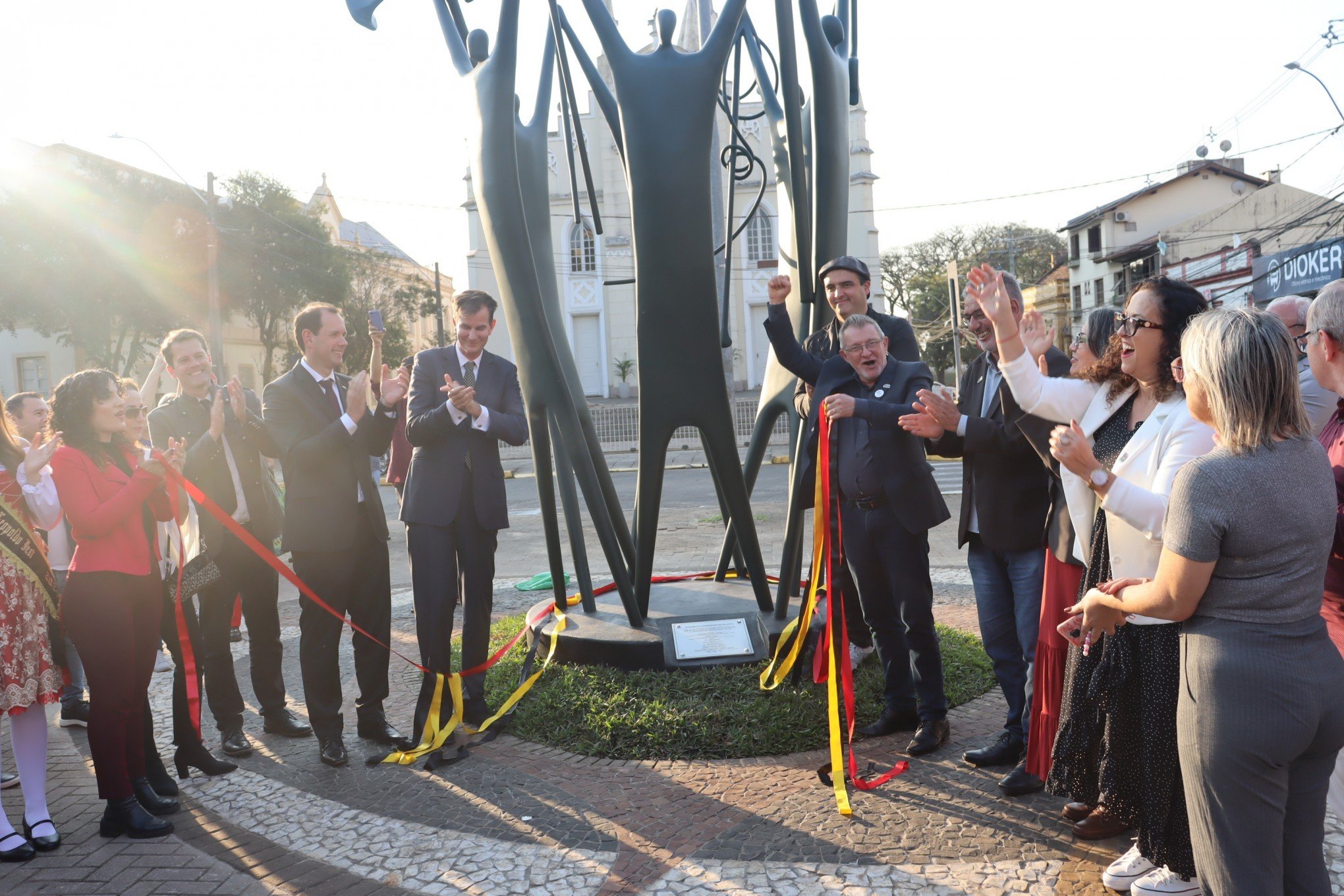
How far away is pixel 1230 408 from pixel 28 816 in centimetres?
441

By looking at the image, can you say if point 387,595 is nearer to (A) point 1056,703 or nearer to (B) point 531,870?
(B) point 531,870

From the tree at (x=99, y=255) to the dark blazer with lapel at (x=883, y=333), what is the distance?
2839 cm

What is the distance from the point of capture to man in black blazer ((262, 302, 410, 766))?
14.4 feet

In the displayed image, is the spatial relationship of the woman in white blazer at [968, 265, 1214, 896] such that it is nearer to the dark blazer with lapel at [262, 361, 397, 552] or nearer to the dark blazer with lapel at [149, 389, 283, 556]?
the dark blazer with lapel at [262, 361, 397, 552]

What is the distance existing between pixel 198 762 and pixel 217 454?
1.52m

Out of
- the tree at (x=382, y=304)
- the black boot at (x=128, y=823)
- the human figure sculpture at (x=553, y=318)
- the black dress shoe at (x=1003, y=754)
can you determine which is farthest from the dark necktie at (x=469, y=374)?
the tree at (x=382, y=304)

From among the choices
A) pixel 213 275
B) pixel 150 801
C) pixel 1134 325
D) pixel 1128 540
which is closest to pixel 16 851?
pixel 150 801

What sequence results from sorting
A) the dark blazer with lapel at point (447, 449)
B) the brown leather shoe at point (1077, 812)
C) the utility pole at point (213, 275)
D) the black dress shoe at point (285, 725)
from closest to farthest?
the brown leather shoe at point (1077, 812)
the dark blazer with lapel at point (447, 449)
the black dress shoe at point (285, 725)
the utility pole at point (213, 275)

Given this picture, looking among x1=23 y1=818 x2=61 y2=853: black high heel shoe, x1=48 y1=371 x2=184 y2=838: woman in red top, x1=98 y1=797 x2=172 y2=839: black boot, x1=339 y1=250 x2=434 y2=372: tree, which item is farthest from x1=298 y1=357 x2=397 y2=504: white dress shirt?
x1=339 y1=250 x2=434 y2=372: tree

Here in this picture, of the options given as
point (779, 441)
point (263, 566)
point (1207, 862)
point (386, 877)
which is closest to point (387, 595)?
point (263, 566)

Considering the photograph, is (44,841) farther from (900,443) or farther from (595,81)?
(595,81)

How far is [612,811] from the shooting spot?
3645 millimetres

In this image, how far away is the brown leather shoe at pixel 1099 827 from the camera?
10.5 ft

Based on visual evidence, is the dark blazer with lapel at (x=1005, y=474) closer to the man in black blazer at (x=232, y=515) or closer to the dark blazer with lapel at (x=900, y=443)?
the dark blazer with lapel at (x=900, y=443)
